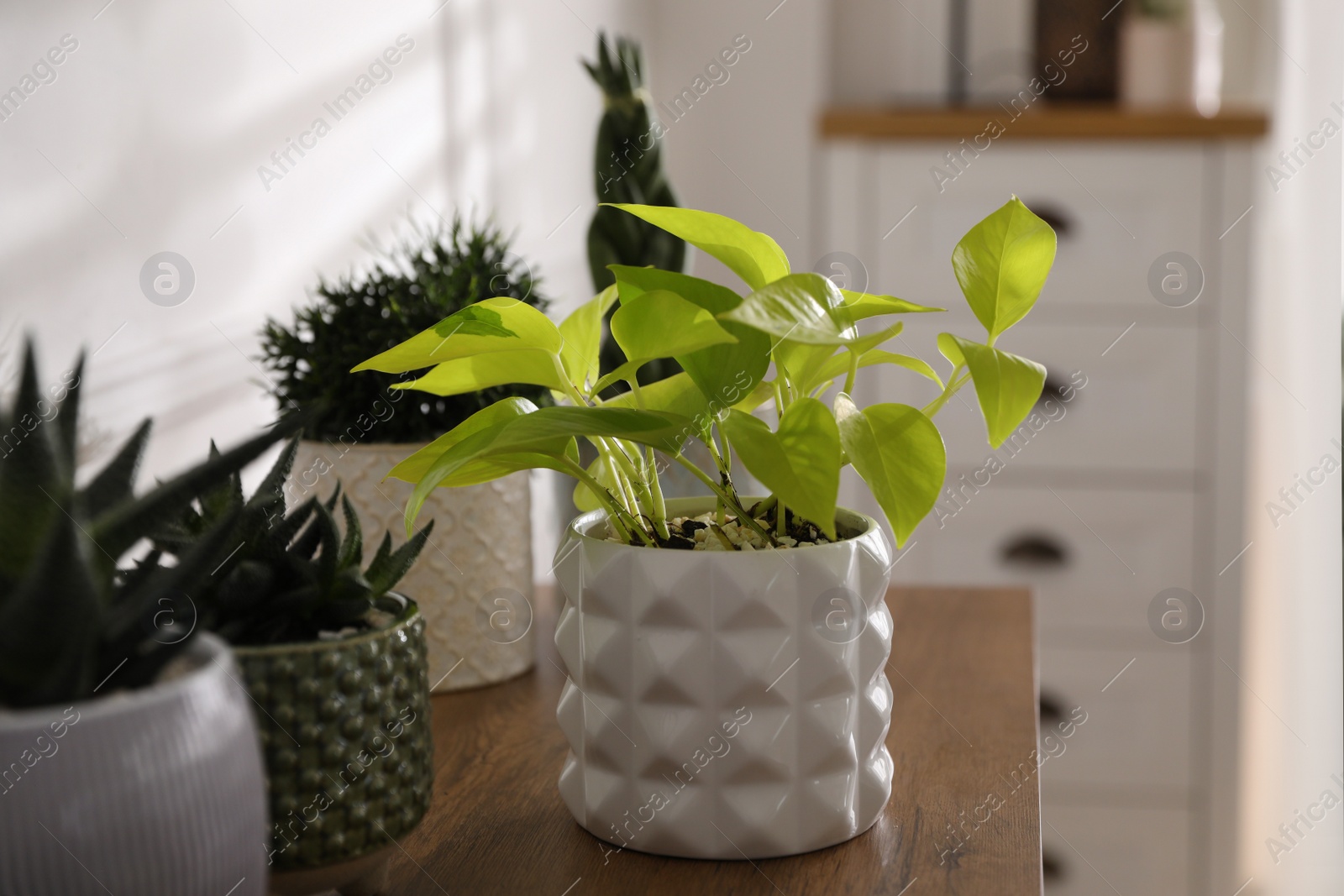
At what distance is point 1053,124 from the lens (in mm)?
1919

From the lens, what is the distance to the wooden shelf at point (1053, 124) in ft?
6.13

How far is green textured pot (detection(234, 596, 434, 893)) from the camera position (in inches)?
18.0

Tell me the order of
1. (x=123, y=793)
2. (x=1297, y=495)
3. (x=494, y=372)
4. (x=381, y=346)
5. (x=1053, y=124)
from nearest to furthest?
(x=123, y=793)
(x=494, y=372)
(x=381, y=346)
(x=1297, y=495)
(x=1053, y=124)

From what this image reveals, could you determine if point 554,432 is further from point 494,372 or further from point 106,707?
point 106,707

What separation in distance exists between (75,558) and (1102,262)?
1820 millimetres

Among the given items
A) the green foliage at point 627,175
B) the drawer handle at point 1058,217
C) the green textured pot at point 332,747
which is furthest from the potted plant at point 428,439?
the drawer handle at point 1058,217

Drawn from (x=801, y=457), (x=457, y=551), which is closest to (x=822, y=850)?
(x=801, y=457)

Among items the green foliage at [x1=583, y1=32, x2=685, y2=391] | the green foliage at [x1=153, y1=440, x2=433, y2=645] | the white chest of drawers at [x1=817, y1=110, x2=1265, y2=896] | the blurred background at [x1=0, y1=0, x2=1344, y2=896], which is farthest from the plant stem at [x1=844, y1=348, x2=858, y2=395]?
the white chest of drawers at [x1=817, y1=110, x2=1265, y2=896]

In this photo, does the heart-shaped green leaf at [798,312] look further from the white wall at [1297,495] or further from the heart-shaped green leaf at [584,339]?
the white wall at [1297,495]

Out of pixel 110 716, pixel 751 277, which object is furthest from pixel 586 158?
pixel 110 716

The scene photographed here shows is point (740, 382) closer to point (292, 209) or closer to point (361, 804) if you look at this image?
point (361, 804)

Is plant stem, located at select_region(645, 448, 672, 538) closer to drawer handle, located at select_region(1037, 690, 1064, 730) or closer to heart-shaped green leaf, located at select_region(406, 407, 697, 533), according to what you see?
heart-shaped green leaf, located at select_region(406, 407, 697, 533)

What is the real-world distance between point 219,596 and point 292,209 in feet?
1.87

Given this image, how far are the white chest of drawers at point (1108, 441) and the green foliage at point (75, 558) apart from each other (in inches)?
63.5
